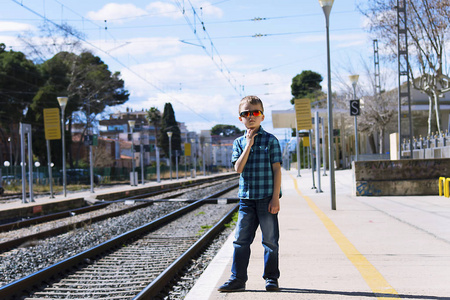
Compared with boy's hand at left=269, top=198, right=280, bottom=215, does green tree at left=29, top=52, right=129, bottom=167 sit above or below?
above

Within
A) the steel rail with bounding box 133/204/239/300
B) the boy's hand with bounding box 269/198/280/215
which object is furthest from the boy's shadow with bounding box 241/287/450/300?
the steel rail with bounding box 133/204/239/300

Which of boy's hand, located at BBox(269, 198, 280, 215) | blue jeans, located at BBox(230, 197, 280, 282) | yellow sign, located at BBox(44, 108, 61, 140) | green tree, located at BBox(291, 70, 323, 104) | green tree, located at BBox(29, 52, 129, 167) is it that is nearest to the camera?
boy's hand, located at BBox(269, 198, 280, 215)

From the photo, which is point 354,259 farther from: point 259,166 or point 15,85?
point 15,85

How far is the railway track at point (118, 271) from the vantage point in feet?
20.1

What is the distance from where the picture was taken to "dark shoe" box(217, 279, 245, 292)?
16.5 ft

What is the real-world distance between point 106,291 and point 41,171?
136ft

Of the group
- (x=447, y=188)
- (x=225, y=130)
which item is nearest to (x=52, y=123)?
(x=447, y=188)

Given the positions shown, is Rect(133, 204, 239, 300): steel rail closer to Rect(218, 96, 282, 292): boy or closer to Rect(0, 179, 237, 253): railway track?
Rect(218, 96, 282, 292): boy

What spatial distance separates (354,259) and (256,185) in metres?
2.32

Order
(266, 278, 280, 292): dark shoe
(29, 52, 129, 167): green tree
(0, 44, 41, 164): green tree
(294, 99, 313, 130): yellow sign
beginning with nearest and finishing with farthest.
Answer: (266, 278, 280, 292): dark shoe
(294, 99, 313, 130): yellow sign
(0, 44, 41, 164): green tree
(29, 52, 129, 167): green tree

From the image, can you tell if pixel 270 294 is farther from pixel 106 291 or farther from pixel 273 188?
A: pixel 106 291

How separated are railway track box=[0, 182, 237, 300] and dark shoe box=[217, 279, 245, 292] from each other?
35.5 inches

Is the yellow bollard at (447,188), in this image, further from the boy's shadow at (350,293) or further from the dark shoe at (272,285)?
the dark shoe at (272,285)

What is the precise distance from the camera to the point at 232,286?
504 centimetres
